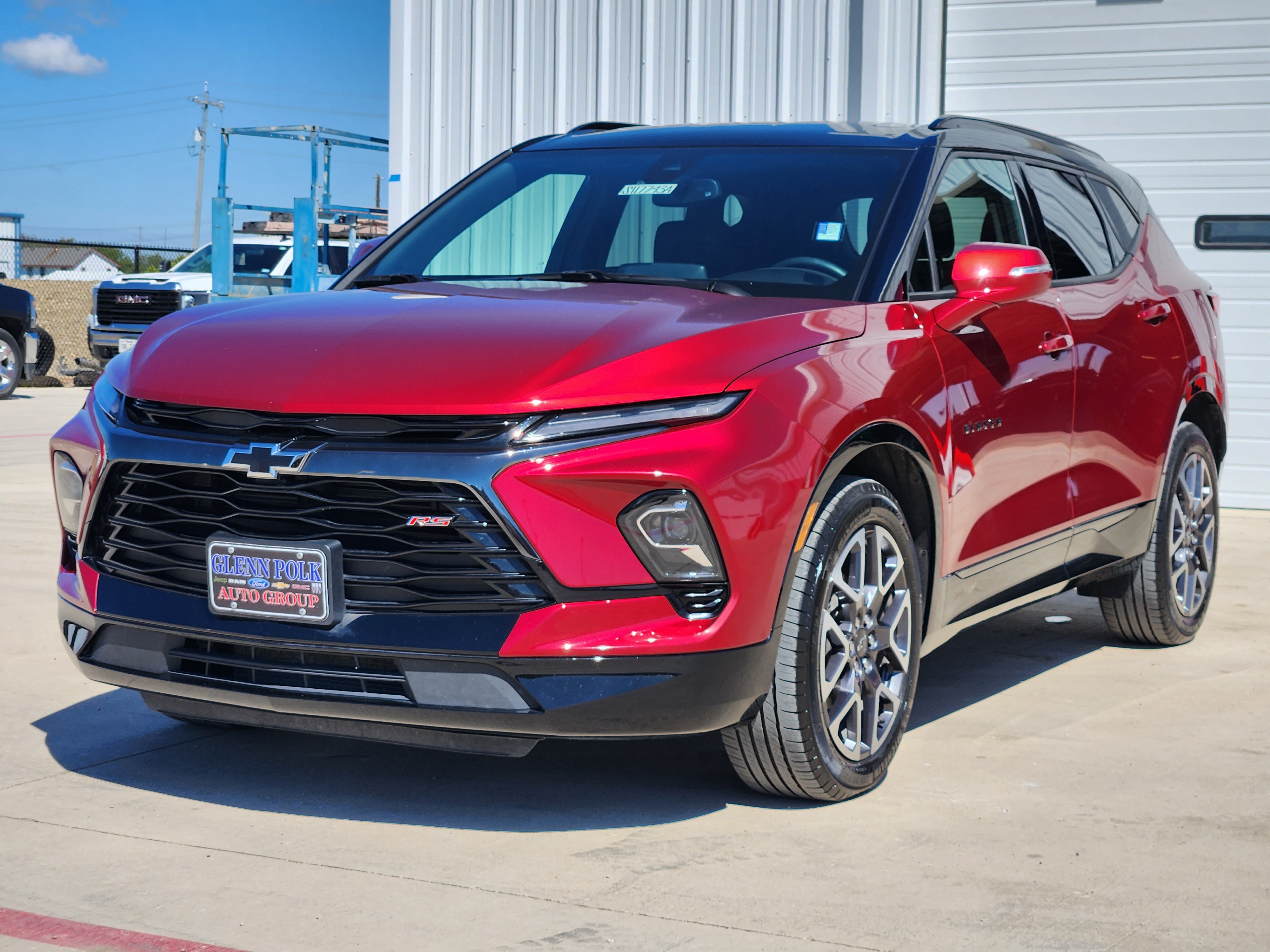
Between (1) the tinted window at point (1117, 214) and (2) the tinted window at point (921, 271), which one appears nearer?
(2) the tinted window at point (921, 271)

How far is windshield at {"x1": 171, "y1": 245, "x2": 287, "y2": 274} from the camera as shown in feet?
77.6

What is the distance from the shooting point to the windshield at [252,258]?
23.6 m

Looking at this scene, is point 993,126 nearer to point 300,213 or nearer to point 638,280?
point 638,280

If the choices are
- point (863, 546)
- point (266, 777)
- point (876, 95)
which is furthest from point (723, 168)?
point (876, 95)

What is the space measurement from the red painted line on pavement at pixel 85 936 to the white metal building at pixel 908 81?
8.14 m

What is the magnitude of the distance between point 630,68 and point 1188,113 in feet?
12.1

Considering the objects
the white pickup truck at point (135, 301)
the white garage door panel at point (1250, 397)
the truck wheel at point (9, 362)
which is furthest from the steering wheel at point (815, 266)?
the white pickup truck at point (135, 301)

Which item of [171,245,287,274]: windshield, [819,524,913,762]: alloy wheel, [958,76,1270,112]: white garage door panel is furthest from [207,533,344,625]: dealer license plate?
[171,245,287,274]: windshield

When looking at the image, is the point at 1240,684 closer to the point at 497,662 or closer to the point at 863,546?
the point at 863,546

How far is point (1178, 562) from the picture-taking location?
18.9 feet

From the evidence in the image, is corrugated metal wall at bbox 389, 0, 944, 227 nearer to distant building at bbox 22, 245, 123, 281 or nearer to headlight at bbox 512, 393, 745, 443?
headlight at bbox 512, 393, 745, 443

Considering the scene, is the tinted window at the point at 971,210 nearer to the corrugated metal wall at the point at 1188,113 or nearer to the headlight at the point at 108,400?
the headlight at the point at 108,400

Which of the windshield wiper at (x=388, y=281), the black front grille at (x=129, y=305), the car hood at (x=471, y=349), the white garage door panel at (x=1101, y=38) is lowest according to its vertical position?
the black front grille at (x=129, y=305)

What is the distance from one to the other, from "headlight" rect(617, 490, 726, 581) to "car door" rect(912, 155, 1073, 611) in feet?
3.40
